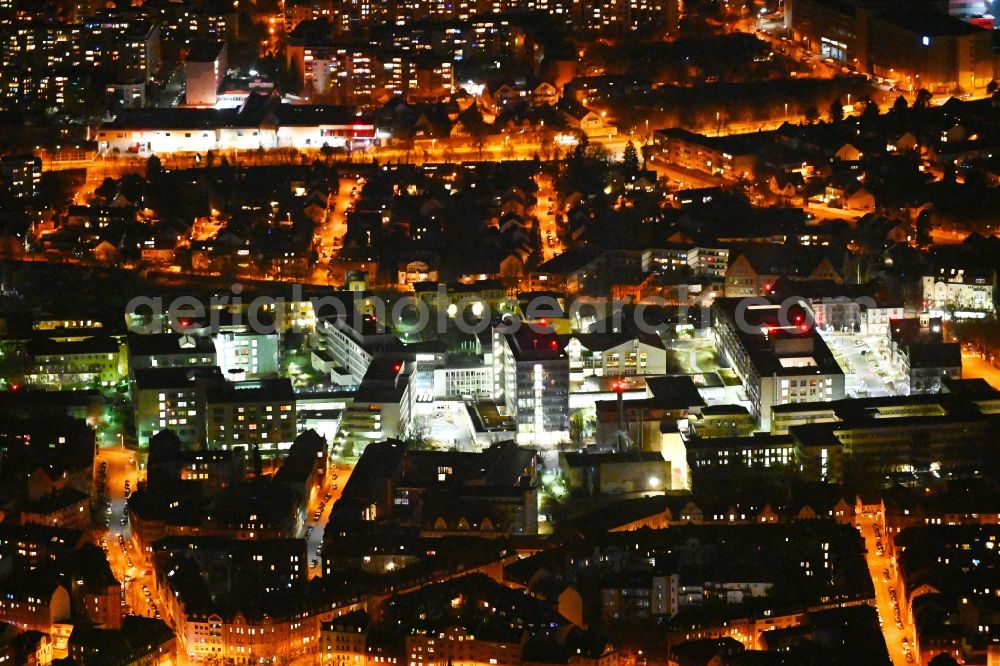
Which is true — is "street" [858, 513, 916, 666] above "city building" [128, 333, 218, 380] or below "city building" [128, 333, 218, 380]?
below

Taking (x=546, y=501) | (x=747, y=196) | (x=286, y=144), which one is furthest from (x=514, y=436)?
(x=286, y=144)

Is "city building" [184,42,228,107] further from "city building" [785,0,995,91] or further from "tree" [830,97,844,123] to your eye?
"city building" [785,0,995,91]

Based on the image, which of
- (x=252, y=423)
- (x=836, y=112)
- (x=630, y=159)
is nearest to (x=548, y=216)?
(x=630, y=159)

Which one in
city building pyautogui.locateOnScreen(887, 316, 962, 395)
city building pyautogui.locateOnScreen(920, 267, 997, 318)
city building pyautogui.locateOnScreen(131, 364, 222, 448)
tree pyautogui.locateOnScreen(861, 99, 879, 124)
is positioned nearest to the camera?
city building pyautogui.locateOnScreen(131, 364, 222, 448)

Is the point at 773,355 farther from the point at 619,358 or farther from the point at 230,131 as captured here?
the point at 230,131

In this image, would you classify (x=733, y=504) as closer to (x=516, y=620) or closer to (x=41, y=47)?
(x=516, y=620)

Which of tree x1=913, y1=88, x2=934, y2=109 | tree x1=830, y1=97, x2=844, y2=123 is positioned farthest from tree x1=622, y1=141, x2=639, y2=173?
tree x1=913, y1=88, x2=934, y2=109
